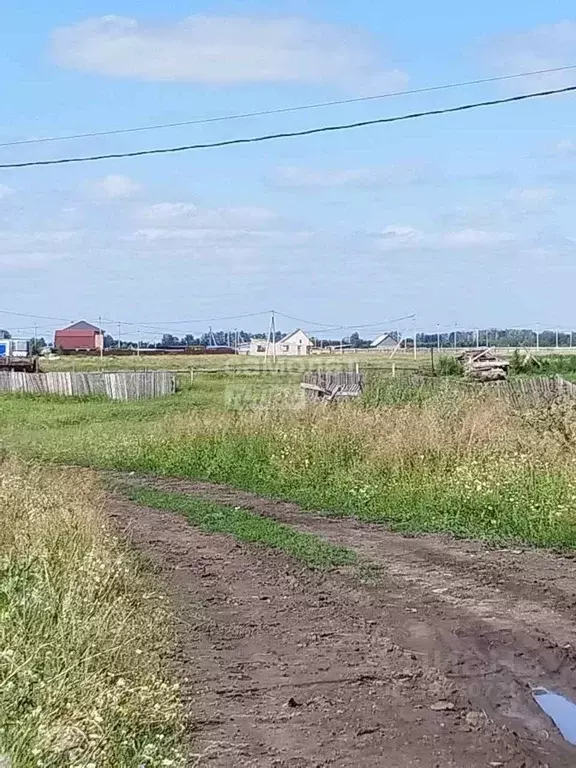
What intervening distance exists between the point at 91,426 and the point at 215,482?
36.8 ft

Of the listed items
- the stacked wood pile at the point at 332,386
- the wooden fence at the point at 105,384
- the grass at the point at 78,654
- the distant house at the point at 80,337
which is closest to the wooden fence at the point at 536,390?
the stacked wood pile at the point at 332,386

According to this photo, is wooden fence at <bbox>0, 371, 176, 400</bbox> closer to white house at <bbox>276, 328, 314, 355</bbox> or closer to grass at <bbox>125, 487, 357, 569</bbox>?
grass at <bbox>125, 487, 357, 569</bbox>

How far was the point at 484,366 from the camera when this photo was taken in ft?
136

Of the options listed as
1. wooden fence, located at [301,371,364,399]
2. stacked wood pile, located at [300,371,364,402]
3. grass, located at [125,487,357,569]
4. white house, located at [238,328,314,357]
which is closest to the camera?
grass, located at [125,487,357,569]

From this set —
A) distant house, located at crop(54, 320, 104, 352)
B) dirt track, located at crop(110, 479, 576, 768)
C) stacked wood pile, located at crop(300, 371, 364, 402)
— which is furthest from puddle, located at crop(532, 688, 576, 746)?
distant house, located at crop(54, 320, 104, 352)

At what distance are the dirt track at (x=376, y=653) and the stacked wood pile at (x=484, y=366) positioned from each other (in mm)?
27329

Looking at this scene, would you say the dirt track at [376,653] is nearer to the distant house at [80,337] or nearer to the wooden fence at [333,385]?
the wooden fence at [333,385]

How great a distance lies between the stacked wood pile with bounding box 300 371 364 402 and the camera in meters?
24.1

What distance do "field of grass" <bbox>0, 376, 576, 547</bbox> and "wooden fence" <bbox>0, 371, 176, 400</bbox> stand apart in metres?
16.7

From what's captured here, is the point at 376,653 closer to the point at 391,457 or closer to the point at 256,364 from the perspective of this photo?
the point at 391,457

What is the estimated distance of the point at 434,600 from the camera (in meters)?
8.69

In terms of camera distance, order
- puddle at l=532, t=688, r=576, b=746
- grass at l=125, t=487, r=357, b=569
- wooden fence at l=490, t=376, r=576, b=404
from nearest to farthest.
→ puddle at l=532, t=688, r=576, b=746 < grass at l=125, t=487, r=357, b=569 < wooden fence at l=490, t=376, r=576, b=404

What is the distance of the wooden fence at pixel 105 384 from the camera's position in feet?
132

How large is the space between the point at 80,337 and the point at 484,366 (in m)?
77.2
